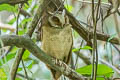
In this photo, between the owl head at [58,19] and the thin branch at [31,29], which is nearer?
the thin branch at [31,29]

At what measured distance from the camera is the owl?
1.76 meters

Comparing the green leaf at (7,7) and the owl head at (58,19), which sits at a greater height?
the green leaf at (7,7)

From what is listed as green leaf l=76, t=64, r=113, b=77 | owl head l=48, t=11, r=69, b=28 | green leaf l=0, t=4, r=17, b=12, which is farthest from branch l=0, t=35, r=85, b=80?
green leaf l=0, t=4, r=17, b=12

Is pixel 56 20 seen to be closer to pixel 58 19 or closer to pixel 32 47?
pixel 58 19

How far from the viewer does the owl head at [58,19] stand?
1.74 m

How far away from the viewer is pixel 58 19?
175 centimetres

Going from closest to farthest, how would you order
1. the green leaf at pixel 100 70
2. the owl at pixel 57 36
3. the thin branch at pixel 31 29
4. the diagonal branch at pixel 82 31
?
the thin branch at pixel 31 29, the green leaf at pixel 100 70, the owl at pixel 57 36, the diagonal branch at pixel 82 31

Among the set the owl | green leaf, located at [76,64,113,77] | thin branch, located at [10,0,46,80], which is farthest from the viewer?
the owl

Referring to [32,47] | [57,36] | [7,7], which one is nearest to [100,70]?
[57,36]

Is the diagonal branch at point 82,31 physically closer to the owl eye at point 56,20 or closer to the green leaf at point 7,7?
the owl eye at point 56,20

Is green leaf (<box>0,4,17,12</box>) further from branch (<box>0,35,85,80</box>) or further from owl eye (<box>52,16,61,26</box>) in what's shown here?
branch (<box>0,35,85,80</box>)

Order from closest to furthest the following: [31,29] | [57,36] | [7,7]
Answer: [31,29] → [57,36] → [7,7]

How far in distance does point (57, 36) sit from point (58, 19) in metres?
0.13

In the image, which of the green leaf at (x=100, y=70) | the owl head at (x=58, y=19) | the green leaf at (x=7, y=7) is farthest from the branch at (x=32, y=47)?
the green leaf at (x=7, y=7)
